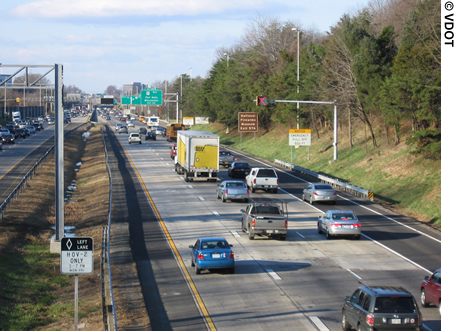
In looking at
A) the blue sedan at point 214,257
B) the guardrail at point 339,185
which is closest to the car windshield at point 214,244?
the blue sedan at point 214,257

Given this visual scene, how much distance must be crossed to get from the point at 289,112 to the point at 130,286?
188 feet

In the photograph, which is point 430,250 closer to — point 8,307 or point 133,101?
point 8,307

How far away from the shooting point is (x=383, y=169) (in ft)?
158

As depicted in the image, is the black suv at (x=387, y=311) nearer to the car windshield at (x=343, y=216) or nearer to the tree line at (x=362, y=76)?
the car windshield at (x=343, y=216)

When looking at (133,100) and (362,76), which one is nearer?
(362,76)

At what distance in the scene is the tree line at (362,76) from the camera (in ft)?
140

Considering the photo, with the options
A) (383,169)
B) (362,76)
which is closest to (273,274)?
(383,169)

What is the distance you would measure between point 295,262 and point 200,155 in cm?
2488

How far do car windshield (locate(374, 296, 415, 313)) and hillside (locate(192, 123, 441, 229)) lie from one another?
793 inches

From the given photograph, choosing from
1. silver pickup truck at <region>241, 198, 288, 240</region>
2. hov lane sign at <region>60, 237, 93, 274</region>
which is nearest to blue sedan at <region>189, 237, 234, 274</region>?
silver pickup truck at <region>241, 198, 288, 240</region>

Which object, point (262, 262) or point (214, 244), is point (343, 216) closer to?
point (262, 262)

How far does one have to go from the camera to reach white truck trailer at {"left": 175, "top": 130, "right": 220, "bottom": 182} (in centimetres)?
4781

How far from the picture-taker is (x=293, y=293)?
1945 centimetres

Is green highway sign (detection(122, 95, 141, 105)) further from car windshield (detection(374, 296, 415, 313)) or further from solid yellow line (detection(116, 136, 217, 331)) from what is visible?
car windshield (detection(374, 296, 415, 313))
